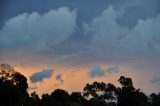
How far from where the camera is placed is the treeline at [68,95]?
118 meters

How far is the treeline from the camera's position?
118m

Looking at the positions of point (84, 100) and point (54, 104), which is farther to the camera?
point (84, 100)

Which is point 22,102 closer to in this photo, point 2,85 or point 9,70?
point 2,85

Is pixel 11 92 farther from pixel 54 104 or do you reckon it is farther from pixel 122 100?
pixel 122 100

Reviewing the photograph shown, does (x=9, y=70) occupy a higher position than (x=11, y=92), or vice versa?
(x=9, y=70)

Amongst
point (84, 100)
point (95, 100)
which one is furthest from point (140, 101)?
point (84, 100)

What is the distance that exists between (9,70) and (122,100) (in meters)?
33.1

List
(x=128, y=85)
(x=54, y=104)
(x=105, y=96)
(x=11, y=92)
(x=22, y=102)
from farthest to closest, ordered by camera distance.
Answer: (x=105, y=96), (x=128, y=85), (x=54, y=104), (x=22, y=102), (x=11, y=92)

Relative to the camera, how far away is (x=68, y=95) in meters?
174

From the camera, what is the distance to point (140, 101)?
145875 mm

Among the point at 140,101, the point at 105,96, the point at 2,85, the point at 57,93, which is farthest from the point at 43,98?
the point at 2,85

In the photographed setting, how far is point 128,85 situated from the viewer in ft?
504

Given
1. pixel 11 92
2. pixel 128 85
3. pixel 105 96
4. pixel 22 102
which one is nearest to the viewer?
pixel 11 92

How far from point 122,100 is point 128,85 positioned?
29.0 feet
